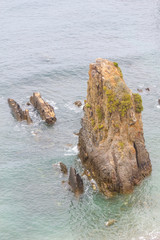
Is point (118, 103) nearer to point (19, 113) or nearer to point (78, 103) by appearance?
point (78, 103)

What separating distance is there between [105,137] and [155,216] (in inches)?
645

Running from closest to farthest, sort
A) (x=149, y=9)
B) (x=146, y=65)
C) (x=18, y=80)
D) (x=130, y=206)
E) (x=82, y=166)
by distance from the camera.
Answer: (x=130, y=206), (x=82, y=166), (x=18, y=80), (x=146, y=65), (x=149, y=9)

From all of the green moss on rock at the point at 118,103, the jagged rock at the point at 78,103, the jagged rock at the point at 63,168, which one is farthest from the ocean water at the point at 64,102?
the green moss on rock at the point at 118,103

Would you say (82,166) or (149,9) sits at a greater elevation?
(149,9)

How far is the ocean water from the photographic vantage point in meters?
61.0

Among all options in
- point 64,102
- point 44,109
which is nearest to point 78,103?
point 64,102

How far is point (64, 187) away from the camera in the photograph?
67812 millimetres

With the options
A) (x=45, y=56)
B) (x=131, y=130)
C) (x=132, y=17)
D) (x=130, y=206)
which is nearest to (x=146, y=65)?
(x=45, y=56)

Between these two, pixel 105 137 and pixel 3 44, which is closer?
pixel 105 137

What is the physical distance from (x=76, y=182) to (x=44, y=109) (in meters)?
27.5

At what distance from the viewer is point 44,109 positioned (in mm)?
88188

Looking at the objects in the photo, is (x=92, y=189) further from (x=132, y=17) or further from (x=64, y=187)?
(x=132, y=17)

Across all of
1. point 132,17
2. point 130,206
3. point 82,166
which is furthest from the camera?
point 132,17

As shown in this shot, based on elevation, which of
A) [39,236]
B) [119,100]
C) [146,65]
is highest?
[119,100]
